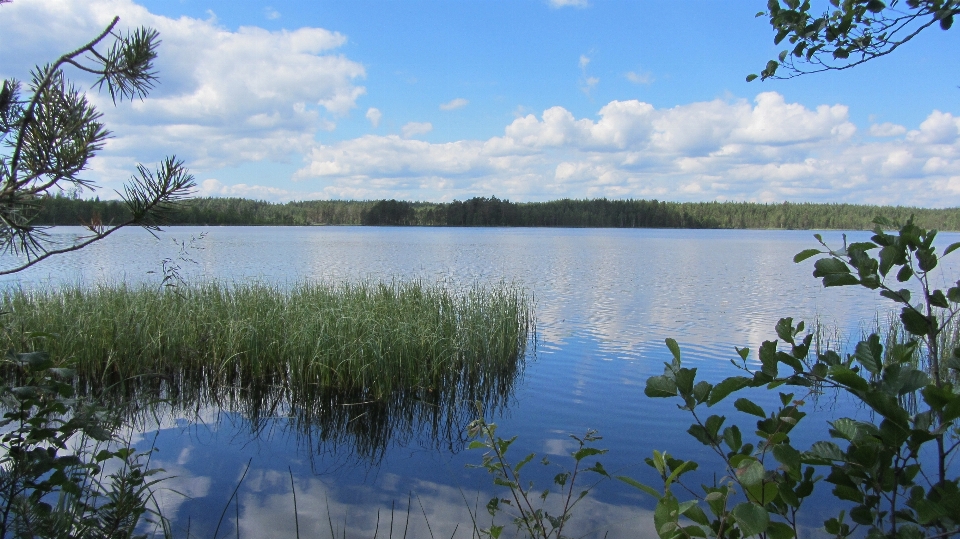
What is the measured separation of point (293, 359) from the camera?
7.44 m

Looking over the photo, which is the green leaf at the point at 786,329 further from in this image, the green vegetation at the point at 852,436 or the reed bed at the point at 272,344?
the reed bed at the point at 272,344

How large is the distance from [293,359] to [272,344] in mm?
611

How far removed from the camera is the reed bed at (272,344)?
735 cm

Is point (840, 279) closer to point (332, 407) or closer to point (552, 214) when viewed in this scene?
point (332, 407)

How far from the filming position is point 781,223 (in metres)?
115

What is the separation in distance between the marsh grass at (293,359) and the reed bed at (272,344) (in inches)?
0.7

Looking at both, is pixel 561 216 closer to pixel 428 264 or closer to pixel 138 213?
pixel 428 264

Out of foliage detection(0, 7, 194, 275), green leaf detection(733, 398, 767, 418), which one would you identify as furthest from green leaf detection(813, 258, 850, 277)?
foliage detection(0, 7, 194, 275)

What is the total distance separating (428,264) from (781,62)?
22919 mm

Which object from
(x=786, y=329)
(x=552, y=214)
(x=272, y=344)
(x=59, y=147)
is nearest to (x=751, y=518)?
(x=786, y=329)

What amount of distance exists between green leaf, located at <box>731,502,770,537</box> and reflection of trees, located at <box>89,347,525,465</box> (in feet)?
16.0

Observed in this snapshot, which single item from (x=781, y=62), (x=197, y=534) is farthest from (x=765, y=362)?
(x=197, y=534)

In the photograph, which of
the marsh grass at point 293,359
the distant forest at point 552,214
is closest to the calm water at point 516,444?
the marsh grass at point 293,359

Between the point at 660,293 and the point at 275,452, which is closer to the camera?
the point at 275,452
